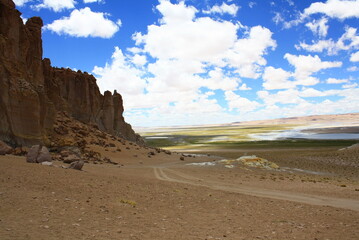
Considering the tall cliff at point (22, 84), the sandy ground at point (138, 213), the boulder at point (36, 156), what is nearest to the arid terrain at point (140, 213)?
the sandy ground at point (138, 213)

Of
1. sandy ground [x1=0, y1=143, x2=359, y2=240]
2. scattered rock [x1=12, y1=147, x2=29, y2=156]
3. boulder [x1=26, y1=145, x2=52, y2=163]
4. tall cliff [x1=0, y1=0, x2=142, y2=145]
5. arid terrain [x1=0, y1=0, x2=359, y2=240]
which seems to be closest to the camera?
sandy ground [x1=0, y1=143, x2=359, y2=240]

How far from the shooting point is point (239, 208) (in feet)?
45.8

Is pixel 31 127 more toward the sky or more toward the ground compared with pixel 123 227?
more toward the sky

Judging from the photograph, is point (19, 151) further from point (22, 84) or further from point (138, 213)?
point (138, 213)

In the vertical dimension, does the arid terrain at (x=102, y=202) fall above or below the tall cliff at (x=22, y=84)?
below

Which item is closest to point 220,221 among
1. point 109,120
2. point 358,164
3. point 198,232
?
point 198,232

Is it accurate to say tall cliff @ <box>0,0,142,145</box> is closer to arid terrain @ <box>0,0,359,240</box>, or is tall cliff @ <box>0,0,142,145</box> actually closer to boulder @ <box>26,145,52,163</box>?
arid terrain @ <box>0,0,359,240</box>

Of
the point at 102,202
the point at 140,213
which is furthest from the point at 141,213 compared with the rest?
the point at 102,202

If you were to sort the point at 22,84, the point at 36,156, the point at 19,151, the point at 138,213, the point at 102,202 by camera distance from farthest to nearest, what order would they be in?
the point at 22,84 < the point at 19,151 < the point at 36,156 < the point at 102,202 < the point at 138,213

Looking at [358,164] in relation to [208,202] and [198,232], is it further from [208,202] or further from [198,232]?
[198,232]

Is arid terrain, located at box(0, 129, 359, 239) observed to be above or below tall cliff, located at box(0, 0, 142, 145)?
below

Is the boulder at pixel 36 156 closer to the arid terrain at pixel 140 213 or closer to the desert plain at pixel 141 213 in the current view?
the desert plain at pixel 141 213

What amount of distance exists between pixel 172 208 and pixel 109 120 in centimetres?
5279

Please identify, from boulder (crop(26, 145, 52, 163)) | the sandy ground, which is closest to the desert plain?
the sandy ground
